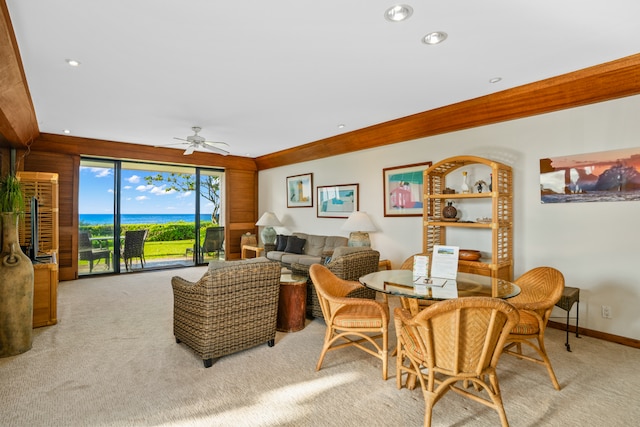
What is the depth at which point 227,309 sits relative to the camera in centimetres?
289

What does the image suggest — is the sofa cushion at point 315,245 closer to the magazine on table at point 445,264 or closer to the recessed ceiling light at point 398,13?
the magazine on table at point 445,264

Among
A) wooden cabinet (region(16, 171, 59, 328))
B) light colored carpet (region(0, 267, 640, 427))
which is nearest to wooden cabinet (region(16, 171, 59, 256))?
wooden cabinet (region(16, 171, 59, 328))

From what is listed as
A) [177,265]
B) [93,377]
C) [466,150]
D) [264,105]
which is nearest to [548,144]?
[466,150]

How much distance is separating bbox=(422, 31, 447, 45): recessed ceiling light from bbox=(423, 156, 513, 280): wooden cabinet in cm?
166

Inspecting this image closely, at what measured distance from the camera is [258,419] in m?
2.14

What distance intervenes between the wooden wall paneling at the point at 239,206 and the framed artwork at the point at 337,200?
2.38 meters

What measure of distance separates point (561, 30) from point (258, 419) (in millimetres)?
3459

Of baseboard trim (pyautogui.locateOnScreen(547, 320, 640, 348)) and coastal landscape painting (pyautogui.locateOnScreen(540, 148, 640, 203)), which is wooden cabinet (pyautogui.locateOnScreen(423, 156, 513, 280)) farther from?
baseboard trim (pyautogui.locateOnScreen(547, 320, 640, 348))

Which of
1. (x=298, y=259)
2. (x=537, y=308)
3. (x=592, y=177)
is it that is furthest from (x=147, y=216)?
(x=592, y=177)

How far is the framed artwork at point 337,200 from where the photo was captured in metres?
6.17

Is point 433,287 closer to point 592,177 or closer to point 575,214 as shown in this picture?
point 575,214

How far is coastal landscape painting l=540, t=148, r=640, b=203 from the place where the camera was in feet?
10.8

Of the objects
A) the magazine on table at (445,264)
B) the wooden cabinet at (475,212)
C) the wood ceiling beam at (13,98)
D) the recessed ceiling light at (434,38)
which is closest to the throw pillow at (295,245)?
the wooden cabinet at (475,212)

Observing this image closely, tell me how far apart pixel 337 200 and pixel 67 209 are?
4.94 metres
